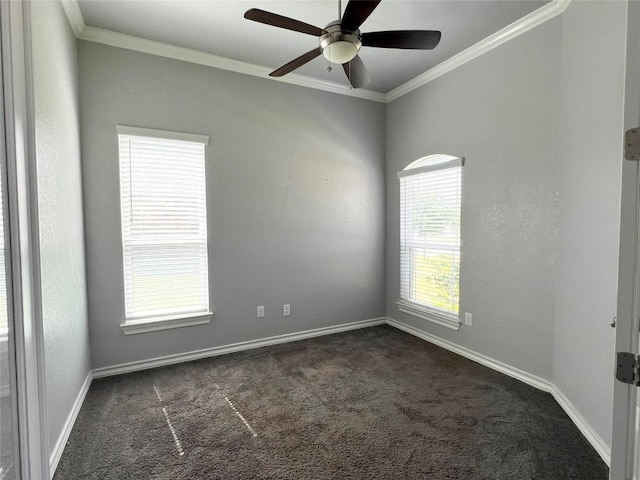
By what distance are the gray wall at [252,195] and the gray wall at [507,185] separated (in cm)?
108

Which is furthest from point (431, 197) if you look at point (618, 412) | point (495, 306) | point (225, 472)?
point (225, 472)

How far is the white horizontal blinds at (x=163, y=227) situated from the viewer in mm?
2922

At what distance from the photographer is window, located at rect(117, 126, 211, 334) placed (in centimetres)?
292

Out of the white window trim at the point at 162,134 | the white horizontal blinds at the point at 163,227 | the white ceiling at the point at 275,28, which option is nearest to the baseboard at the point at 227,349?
the white horizontal blinds at the point at 163,227

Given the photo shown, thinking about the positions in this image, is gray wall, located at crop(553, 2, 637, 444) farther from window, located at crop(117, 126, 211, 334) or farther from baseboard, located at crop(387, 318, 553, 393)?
window, located at crop(117, 126, 211, 334)

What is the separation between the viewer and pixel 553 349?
8.25ft

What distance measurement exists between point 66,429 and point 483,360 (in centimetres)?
330

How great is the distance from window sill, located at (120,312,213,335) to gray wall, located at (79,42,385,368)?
7cm

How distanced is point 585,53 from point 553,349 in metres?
2.12

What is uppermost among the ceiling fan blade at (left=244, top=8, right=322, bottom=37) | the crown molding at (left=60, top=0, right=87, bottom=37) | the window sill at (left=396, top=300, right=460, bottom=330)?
the crown molding at (left=60, top=0, right=87, bottom=37)

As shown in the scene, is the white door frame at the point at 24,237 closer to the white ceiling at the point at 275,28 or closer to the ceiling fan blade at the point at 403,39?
the white ceiling at the point at 275,28

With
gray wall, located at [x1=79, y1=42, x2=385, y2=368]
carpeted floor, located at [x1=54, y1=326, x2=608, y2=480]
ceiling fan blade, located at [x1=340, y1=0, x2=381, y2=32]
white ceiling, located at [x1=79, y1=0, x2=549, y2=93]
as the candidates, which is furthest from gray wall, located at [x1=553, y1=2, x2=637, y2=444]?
gray wall, located at [x1=79, y1=42, x2=385, y2=368]

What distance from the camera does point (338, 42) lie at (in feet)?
6.13

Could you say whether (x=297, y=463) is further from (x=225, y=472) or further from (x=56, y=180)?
(x=56, y=180)
